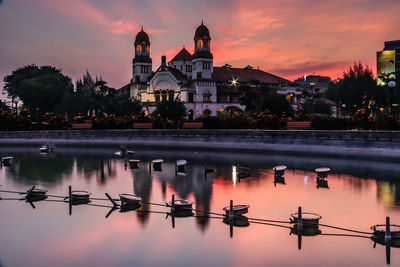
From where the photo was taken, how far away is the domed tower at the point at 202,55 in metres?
99.1

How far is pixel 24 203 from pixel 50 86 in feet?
304

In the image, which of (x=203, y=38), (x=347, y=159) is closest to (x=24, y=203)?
(x=347, y=159)

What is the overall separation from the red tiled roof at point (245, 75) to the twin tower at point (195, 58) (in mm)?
5926

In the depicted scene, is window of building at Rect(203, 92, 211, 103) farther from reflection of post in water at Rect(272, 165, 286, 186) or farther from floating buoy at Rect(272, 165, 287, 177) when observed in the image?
floating buoy at Rect(272, 165, 287, 177)

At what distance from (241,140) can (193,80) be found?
59.1 metres

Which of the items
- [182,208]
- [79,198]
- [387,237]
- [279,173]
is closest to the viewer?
[387,237]

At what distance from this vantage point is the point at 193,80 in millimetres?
99688

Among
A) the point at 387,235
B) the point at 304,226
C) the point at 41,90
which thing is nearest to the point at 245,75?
the point at 41,90

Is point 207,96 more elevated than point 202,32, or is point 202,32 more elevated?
point 202,32

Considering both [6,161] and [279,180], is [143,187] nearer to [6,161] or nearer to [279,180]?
[279,180]

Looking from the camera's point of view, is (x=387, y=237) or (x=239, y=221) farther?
(x=239, y=221)

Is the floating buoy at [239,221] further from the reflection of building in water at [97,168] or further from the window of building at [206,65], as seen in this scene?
the window of building at [206,65]

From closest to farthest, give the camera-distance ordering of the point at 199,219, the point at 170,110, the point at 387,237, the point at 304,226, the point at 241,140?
the point at 387,237
the point at 304,226
the point at 199,219
the point at 241,140
the point at 170,110

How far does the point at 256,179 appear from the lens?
26.0 metres
